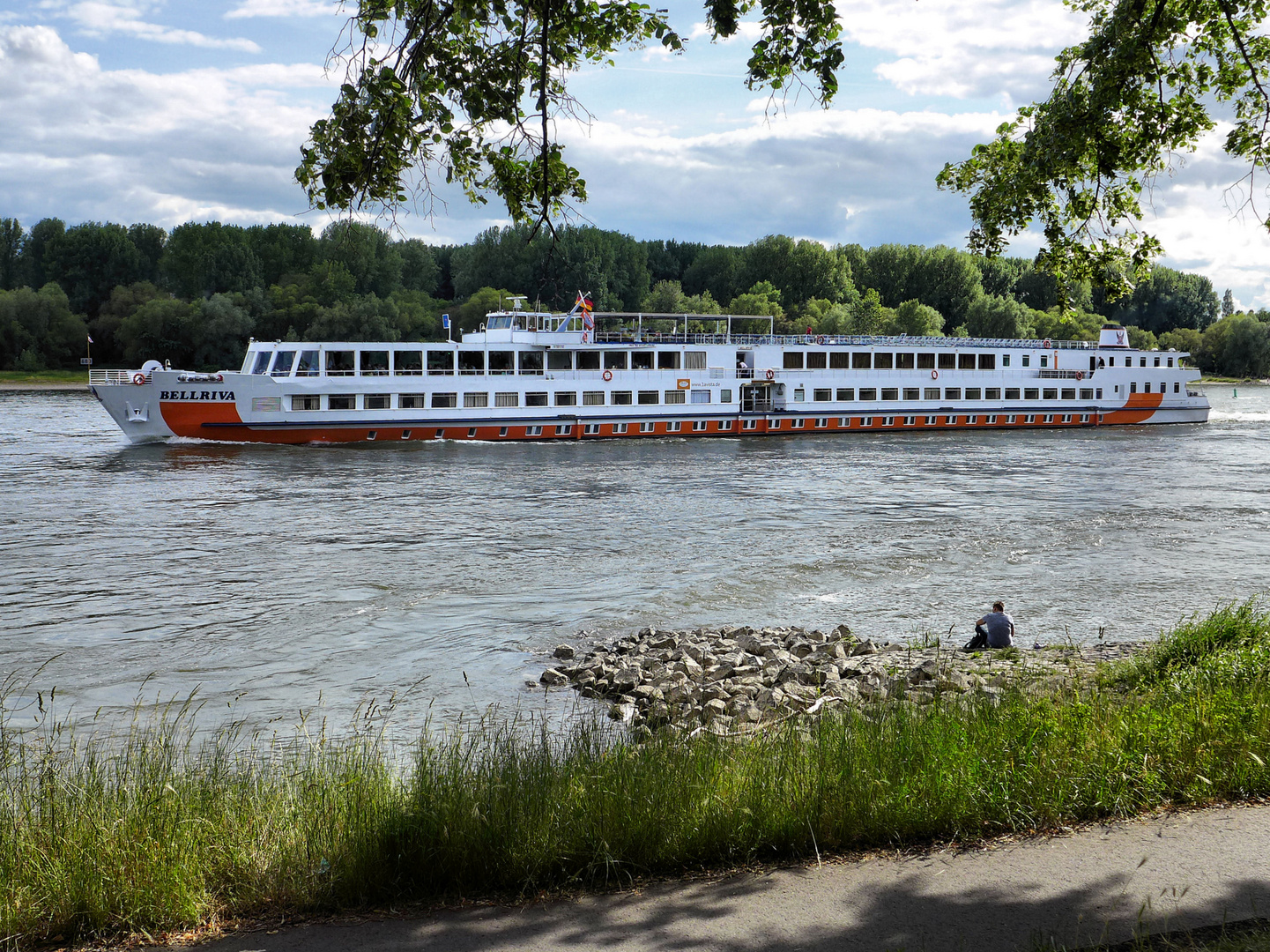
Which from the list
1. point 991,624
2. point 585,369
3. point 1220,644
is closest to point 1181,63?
point 1220,644

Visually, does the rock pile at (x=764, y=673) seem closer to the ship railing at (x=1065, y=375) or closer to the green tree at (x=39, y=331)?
the ship railing at (x=1065, y=375)

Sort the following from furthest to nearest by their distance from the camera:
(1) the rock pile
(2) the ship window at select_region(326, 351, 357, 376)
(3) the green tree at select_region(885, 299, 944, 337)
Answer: (3) the green tree at select_region(885, 299, 944, 337) < (2) the ship window at select_region(326, 351, 357, 376) < (1) the rock pile

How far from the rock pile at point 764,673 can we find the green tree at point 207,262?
366ft

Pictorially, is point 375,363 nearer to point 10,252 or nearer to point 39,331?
point 39,331

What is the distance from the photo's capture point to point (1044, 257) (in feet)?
40.3

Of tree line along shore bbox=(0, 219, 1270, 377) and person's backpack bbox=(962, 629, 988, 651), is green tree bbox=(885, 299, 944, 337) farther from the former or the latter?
person's backpack bbox=(962, 629, 988, 651)

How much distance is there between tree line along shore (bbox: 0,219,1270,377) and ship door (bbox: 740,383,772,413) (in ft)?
113

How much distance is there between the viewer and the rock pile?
10761 millimetres

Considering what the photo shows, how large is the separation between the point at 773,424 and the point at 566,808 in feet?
175

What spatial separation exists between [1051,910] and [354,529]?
23652mm

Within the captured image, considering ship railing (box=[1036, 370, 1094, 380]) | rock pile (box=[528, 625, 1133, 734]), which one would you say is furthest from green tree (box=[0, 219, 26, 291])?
rock pile (box=[528, 625, 1133, 734])

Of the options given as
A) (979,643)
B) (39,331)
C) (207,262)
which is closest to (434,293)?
(207,262)

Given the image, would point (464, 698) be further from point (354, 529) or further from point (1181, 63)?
point (354, 529)

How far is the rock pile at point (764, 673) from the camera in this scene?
35.3 ft
